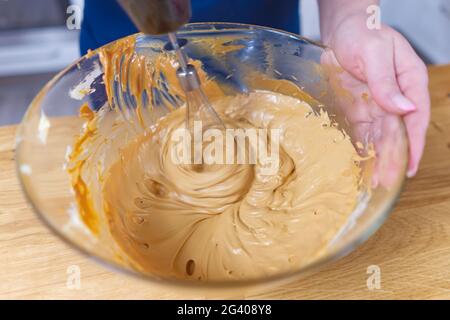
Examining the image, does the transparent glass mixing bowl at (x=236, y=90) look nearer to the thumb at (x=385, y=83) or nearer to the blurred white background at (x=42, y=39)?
the thumb at (x=385, y=83)

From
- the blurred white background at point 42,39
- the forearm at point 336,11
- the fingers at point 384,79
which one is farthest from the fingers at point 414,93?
the blurred white background at point 42,39

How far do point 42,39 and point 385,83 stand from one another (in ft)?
5.14

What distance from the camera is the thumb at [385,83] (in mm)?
659

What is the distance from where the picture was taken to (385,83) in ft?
2.23

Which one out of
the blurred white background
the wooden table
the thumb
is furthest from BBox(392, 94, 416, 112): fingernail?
the blurred white background

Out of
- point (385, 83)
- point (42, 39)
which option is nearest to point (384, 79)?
point (385, 83)

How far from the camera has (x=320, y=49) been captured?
745 mm

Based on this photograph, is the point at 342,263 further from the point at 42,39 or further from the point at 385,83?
the point at 42,39

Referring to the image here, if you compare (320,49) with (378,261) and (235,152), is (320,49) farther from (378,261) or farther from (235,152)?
(378,261)

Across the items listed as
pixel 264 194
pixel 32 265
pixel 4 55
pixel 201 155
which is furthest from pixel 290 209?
pixel 4 55

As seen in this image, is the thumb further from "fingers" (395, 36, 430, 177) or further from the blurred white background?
the blurred white background

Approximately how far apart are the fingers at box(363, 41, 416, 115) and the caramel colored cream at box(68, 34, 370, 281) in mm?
93

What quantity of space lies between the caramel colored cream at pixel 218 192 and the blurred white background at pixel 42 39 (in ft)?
3.74

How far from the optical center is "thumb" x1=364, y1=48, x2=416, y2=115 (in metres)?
0.66
